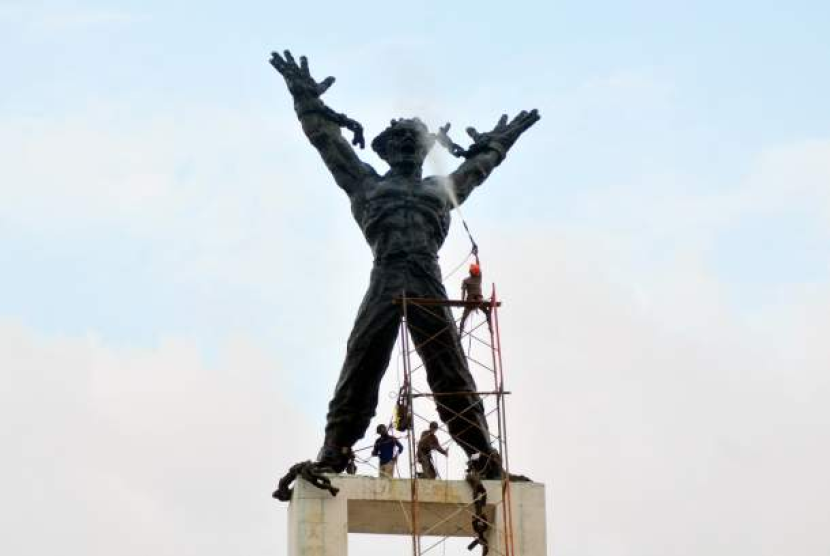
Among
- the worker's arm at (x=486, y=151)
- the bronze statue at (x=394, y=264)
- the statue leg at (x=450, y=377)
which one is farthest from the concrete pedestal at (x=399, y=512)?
the worker's arm at (x=486, y=151)

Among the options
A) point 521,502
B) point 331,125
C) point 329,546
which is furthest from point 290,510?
point 331,125

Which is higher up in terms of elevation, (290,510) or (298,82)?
(298,82)

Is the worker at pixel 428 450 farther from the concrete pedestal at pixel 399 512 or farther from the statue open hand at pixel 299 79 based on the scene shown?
the statue open hand at pixel 299 79

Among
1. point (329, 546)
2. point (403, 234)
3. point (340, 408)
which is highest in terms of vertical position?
point (403, 234)

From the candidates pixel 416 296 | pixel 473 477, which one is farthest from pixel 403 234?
pixel 473 477

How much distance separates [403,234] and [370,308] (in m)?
1.21

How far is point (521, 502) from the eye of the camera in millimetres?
34656

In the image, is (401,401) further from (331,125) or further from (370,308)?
(331,125)

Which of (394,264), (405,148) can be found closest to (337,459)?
(394,264)

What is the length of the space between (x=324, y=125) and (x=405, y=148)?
4.38 feet

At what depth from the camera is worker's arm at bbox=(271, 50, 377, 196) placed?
3675 centimetres

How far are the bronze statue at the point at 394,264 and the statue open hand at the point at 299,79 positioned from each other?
2cm

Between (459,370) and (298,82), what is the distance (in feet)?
17.3

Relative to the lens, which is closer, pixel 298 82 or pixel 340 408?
pixel 340 408
